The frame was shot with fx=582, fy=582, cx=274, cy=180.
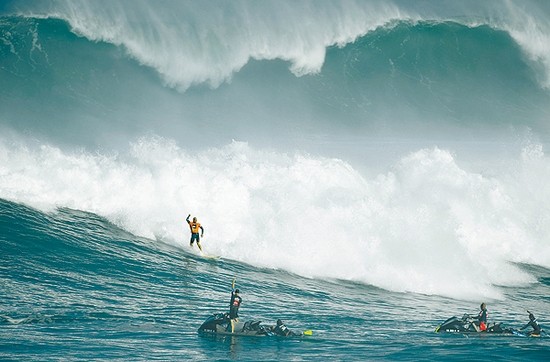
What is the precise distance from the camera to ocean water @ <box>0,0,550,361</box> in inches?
590

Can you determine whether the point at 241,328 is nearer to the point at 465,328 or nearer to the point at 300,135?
the point at 465,328

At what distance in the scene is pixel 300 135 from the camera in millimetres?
33594

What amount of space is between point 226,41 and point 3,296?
19506mm

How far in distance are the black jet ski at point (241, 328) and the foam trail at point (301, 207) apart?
8.21 meters

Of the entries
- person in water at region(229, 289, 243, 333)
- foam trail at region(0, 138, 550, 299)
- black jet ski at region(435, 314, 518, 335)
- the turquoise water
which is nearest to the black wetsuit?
the turquoise water

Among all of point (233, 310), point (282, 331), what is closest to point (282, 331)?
point (282, 331)

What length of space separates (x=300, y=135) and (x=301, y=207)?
9.07 m

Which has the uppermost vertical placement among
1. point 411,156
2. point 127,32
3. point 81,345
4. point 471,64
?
point 471,64

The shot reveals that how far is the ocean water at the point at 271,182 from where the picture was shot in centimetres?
1498

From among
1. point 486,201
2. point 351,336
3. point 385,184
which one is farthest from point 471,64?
point 351,336

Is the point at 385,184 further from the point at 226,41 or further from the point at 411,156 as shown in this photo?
the point at 226,41

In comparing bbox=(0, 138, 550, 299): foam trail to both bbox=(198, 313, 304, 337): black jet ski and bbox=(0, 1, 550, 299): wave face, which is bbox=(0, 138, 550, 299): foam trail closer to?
bbox=(0, 1, 550, 299): wave face

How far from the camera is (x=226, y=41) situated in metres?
30.7

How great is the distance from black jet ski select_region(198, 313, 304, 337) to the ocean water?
30 cm
